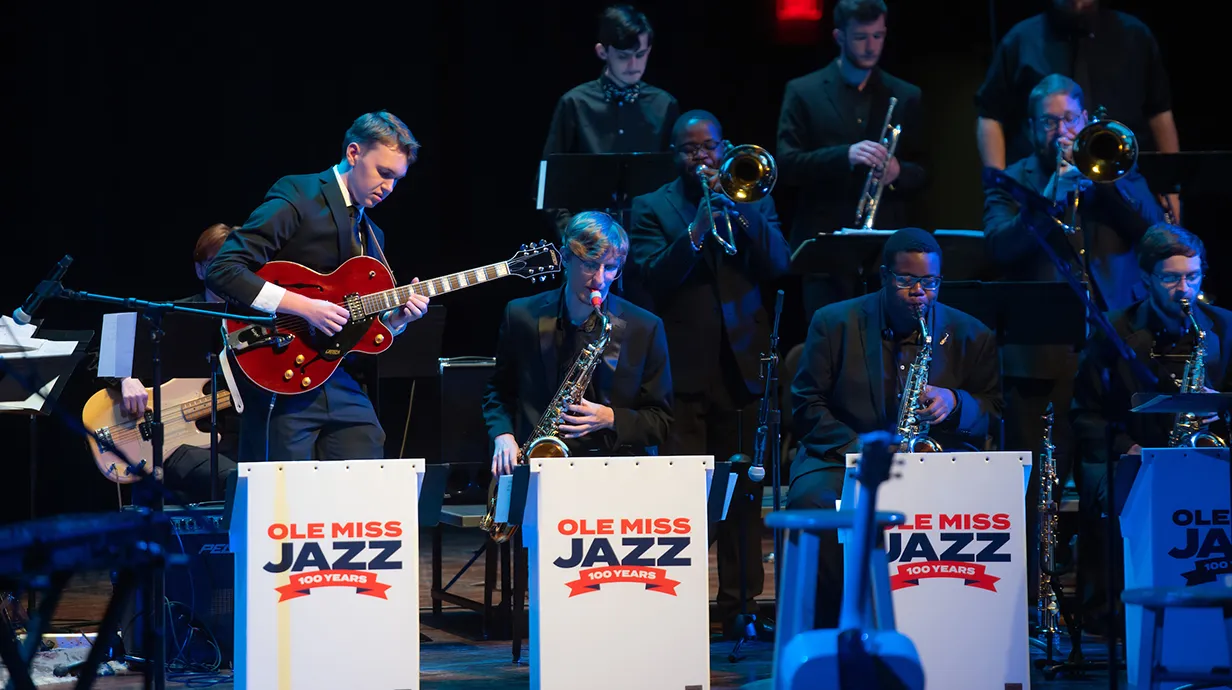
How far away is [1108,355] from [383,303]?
267 cm

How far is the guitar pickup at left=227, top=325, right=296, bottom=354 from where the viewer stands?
15.7 feet

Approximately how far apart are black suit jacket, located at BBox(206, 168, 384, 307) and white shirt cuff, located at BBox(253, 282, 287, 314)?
0.05ft

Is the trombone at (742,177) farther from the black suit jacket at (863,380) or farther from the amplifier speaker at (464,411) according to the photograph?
the amplifier speaker at (464,411)

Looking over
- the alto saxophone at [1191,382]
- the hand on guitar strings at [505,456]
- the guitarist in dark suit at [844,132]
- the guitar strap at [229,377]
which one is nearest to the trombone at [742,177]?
the guitarist in dark suit at [844,132]

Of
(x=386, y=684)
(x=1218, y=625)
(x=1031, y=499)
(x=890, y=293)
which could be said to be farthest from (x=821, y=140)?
(x=386, y=684)

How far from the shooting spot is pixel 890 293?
5188 millimetres

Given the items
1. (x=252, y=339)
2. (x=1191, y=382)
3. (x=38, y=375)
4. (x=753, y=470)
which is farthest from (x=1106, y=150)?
(x=38, y=375)

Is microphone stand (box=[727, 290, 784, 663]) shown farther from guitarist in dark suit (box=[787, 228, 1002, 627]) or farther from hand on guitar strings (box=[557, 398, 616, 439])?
hand on guitar strings (box=[557, 398, 616, 439])

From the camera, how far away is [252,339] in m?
4.80

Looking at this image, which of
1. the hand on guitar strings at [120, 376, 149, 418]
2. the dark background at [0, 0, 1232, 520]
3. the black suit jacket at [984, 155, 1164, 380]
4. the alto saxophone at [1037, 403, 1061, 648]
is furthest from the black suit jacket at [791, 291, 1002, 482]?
the hand on guitar strings at [120, 376, 149, 418]

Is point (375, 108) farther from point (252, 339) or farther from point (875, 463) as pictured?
point (875, 463)

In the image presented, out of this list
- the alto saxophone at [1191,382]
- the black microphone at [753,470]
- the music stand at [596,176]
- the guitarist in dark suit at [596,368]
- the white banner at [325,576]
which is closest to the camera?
the white banner at [325,576]

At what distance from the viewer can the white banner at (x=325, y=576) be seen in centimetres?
421

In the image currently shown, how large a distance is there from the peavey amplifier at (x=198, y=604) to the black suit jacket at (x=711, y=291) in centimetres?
190
